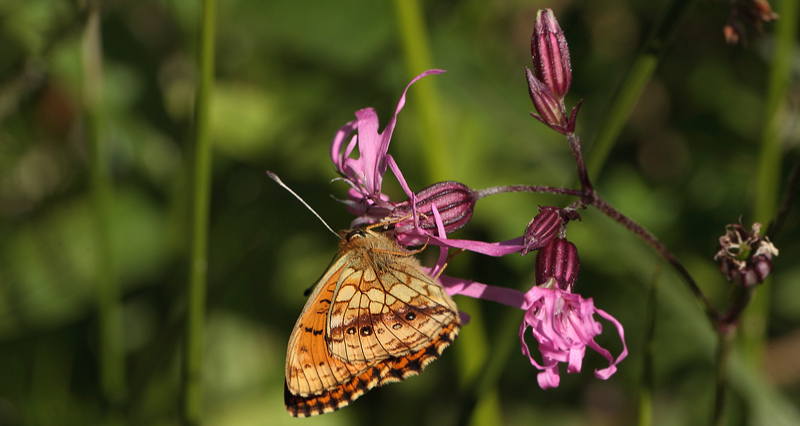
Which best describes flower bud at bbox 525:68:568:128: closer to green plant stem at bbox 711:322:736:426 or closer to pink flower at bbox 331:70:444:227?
pink flower at bbox 331:70:444:227

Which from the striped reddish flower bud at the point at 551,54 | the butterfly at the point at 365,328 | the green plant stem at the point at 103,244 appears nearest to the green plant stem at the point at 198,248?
the butterfly at the point at 365,328

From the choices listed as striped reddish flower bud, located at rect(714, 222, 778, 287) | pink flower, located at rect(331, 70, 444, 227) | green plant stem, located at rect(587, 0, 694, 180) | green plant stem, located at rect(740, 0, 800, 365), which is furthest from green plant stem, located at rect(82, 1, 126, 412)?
green plant stem, located at rect(740, 0, 800, 365)

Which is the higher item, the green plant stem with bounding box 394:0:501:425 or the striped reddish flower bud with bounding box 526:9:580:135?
the striped reddish flower bud with bounding box 526:9:580:135

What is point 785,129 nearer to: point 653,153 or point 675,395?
point 653,153

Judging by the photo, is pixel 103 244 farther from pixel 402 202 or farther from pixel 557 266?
pixel 557 266

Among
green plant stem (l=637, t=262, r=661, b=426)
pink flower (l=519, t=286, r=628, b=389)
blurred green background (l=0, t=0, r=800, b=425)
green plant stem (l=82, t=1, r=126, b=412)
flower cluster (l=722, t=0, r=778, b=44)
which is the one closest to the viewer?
pink flower (l=519, t=286, r=628, b=389)

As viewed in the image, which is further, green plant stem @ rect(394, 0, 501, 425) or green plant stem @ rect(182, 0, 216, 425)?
green plant stem @ rect(394, 0, 501, 425)

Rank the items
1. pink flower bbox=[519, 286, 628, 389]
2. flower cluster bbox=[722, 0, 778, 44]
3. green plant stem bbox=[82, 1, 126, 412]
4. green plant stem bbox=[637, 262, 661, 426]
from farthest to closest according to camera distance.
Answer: green plant stem bbox=[82, 1, 126, 412], flower cluster bbox=[722, 0, 778, 44], green plant stem bbox=[637, 262, 661, 426], pink flower bbox=[519, 286, 628, 389]
